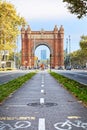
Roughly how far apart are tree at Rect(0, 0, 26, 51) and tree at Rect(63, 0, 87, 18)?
41.8m

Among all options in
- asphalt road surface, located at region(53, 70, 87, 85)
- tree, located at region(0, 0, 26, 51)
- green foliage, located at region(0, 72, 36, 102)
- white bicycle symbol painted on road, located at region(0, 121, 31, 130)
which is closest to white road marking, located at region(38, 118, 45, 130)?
white bicycle symbol painted on road, located at region(0, 121, 31, 130)

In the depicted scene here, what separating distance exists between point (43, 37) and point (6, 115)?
136m

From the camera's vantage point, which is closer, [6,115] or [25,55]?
[6,115]

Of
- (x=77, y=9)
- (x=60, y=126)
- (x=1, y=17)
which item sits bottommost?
(x=60, y=126)

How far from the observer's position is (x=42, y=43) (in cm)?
14625

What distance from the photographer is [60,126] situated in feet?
31.1

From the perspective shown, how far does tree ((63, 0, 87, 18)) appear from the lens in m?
25.5

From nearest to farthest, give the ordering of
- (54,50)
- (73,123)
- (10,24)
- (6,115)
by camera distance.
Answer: (73,123), (6,115), (10,24), (54,50)

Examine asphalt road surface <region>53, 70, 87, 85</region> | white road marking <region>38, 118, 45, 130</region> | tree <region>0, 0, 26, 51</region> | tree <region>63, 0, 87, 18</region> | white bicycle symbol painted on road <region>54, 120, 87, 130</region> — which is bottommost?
asphalt road surface <region>53, 70, 87, 85</region>

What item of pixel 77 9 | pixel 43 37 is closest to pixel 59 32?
pixel 43 37

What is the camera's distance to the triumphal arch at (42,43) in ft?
479

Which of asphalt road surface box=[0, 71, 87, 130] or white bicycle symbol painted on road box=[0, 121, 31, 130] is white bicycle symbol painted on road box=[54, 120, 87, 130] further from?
white bicycle symbol painted on road box=[0, 121, 31, 130]

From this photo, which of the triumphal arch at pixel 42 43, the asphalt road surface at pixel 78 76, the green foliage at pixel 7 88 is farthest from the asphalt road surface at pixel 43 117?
the triumphal arch at pixel 42 43

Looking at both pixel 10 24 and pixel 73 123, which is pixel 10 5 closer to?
pixel 10 24
